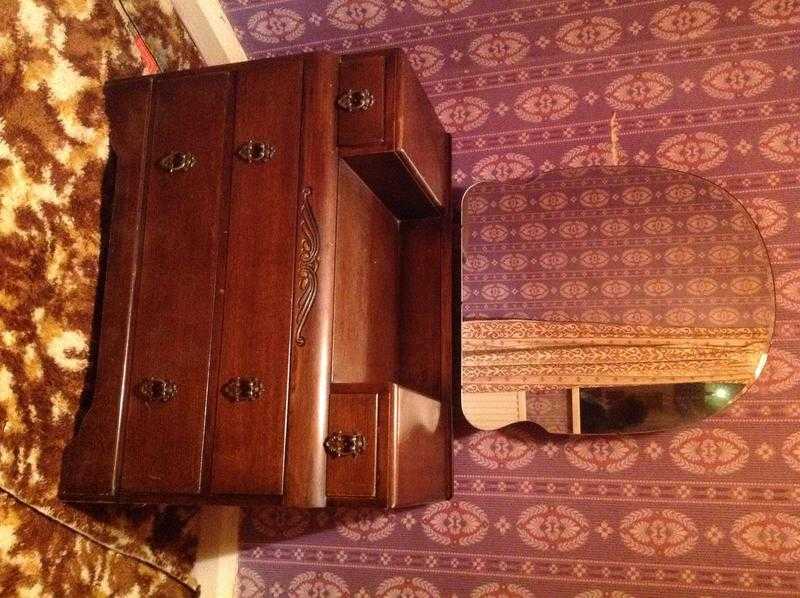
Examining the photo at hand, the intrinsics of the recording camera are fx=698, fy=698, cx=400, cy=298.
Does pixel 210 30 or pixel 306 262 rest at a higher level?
pixel 210 30

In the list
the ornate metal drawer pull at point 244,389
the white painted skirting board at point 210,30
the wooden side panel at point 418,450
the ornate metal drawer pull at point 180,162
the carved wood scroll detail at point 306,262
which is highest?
the white painted skirting board at point 210,30

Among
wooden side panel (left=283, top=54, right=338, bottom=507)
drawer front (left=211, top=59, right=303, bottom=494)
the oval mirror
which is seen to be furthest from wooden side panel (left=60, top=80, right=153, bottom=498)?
the oval mirror

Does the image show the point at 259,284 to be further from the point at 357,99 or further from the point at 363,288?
the point at 357,99

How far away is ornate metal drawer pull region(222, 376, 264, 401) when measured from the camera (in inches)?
48.3

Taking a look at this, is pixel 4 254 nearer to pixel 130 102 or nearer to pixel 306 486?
pixel 130 102

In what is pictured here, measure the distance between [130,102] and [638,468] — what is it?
1.35 meters

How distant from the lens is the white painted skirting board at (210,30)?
1.81 meters

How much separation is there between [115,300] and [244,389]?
34 cm

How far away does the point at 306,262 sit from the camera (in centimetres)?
126

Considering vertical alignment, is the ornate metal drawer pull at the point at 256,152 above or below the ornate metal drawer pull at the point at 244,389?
above

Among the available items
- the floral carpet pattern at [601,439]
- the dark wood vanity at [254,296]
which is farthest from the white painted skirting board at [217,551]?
the dark wood vanity at [254,296]

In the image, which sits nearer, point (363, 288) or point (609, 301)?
point (363, 288)

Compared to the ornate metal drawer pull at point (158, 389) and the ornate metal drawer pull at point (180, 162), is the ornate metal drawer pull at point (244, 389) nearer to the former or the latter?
the ornate metal drawer pull at point (158, 389)

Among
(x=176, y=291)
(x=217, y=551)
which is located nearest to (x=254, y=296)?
(x=176, y=291)
